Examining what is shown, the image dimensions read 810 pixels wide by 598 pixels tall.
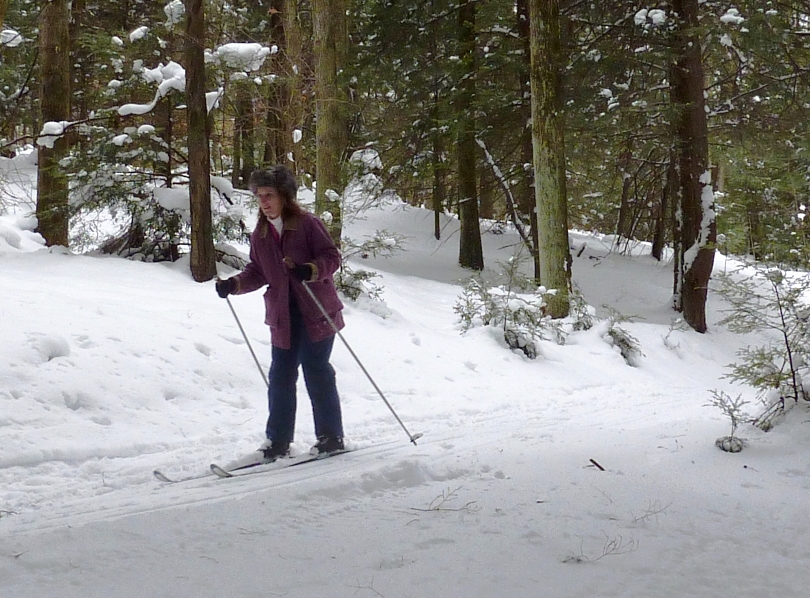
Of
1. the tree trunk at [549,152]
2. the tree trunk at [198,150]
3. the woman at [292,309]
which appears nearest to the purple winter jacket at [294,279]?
the woman at [292,309]

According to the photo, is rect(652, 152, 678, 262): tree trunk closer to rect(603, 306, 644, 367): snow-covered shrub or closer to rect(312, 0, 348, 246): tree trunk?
rect(603, 306, 644, 367): snow-covered shrub

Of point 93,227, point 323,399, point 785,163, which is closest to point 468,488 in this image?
point 323,399

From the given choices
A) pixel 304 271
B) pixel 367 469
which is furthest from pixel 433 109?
pixel 367 469

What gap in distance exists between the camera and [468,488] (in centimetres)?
370

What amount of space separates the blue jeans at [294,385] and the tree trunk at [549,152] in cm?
559

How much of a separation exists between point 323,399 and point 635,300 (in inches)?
459

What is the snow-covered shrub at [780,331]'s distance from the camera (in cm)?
461

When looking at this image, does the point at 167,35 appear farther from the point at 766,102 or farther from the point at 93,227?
the point at 766,102

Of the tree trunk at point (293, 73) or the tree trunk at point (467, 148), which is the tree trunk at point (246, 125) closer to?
the tree trunk at point (293, 73)

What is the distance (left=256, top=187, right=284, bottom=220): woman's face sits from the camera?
441cm

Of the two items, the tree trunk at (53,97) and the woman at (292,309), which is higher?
the tree trunk at (53,97)

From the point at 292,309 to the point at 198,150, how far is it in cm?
465

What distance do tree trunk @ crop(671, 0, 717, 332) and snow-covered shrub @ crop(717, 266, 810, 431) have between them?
6.23 m

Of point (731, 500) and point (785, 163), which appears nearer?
point (731, 500)
